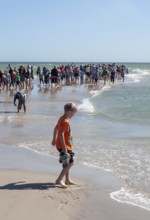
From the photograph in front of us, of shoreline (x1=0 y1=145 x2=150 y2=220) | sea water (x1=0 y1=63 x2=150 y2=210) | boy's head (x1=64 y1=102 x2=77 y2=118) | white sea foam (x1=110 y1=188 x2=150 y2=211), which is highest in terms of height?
boy's head (x1=64 y1=102 x2=77 y2=118)

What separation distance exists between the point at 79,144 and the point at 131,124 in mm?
4300

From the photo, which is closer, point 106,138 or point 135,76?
point 106,138

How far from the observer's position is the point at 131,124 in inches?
562

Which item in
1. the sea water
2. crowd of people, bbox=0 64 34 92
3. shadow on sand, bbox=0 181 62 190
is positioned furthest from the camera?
crowd of people, bbox=0 64 34 92

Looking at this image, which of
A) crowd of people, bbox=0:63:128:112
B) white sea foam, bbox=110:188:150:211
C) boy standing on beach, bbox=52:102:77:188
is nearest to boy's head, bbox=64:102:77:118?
boy standing on beach, bbox=52:102:77:188

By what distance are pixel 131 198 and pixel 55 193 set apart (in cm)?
111

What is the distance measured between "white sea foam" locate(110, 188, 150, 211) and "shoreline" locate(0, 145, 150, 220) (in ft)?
0.37

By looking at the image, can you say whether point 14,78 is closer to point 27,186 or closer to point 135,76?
point 27,186

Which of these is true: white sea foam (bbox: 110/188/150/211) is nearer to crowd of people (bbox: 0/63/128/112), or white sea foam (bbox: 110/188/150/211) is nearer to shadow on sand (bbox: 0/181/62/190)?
shadow on sand (bbox: 0/181/62/190)

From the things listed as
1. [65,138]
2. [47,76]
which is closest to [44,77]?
[47,76]

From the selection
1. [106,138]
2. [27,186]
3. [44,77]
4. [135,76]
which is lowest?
[135,76]

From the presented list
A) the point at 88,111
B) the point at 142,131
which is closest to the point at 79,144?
the point at 142,131

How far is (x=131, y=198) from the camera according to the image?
6262 mm

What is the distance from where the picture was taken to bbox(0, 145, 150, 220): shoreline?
5480mm
